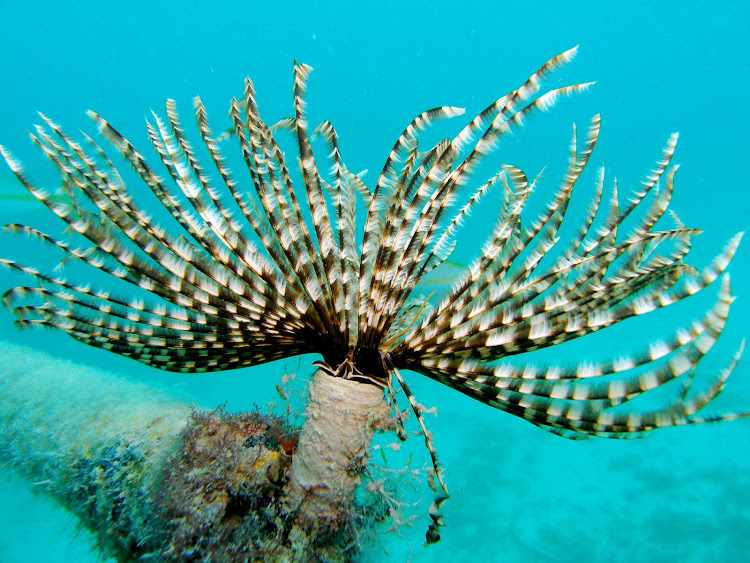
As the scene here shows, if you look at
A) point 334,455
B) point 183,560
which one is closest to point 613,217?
point 334,455

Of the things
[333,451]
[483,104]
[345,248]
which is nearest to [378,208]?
[345,248]

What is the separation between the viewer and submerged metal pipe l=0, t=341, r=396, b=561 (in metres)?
2.59

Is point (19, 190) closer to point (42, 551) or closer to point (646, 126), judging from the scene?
point (42, 551)

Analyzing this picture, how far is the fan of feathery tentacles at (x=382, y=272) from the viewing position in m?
2.30

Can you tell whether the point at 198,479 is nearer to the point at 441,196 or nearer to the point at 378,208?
the point at 378,208

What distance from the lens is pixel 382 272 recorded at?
7.97ft

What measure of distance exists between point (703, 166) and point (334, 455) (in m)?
108

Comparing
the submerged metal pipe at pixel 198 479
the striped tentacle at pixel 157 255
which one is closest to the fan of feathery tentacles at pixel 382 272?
the striped tentacle at pixel 157 255

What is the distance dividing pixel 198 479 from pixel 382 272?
1.78 metres

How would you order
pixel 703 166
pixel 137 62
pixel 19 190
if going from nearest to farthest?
pixel 19 190, pixel 703 166, pixel 137 62

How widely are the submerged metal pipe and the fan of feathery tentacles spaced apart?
1.96 ft

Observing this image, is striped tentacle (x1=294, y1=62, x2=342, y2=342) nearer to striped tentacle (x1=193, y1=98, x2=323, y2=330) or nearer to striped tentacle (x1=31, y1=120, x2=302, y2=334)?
striped tentacle (x1=193, y1=98, x2=323, y2=330)

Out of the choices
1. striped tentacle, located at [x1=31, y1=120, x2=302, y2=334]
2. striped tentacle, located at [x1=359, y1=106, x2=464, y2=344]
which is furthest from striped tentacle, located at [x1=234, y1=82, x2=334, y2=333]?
striped tentacle, located at [x1=31, y1=120, x2=302, y2=334]

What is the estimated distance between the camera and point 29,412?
3990mm
